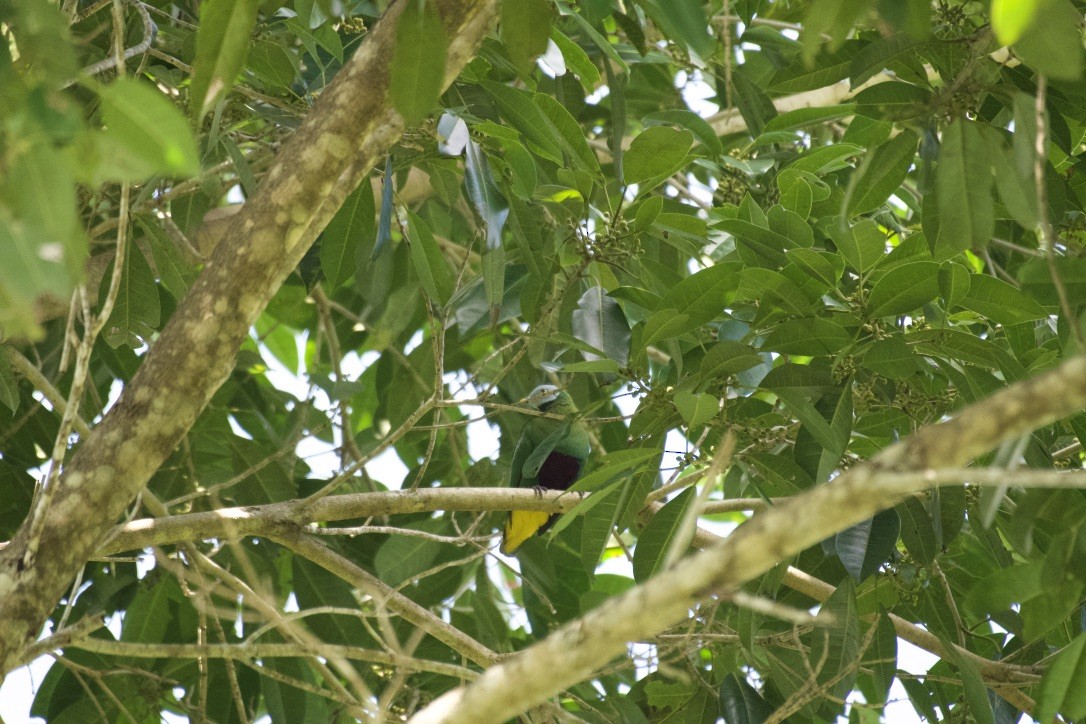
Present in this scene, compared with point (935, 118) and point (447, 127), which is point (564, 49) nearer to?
point (447, 127)

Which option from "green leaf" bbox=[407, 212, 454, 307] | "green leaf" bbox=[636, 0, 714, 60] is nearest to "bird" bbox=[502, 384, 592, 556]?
"green leaf" bbox=[407, 212, 454, 307]

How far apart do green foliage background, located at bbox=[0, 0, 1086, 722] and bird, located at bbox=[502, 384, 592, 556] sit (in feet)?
0.41

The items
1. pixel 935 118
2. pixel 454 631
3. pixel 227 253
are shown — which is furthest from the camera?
pixel 454 631

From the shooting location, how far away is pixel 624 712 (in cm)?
301

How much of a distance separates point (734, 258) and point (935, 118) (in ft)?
2.62

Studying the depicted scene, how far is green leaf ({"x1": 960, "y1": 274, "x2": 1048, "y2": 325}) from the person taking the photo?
2.25 m

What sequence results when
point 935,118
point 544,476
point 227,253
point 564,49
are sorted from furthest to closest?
point 544,476 < point 564,49 < point 935,118 < point 227,253

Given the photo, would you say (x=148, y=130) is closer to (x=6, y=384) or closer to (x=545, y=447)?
(x=545, y=447)

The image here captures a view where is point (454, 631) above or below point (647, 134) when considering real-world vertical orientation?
below

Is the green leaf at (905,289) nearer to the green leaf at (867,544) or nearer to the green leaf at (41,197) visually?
the green leaf at (867,544)

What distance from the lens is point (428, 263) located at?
109 inches

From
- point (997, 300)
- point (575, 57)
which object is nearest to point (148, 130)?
point (997, 300)

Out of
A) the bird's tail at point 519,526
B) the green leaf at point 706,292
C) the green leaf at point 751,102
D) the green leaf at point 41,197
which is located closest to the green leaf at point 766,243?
the green leaf at point 706,292

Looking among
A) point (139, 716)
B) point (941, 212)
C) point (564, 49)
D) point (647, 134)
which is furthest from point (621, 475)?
point (139, 716)
